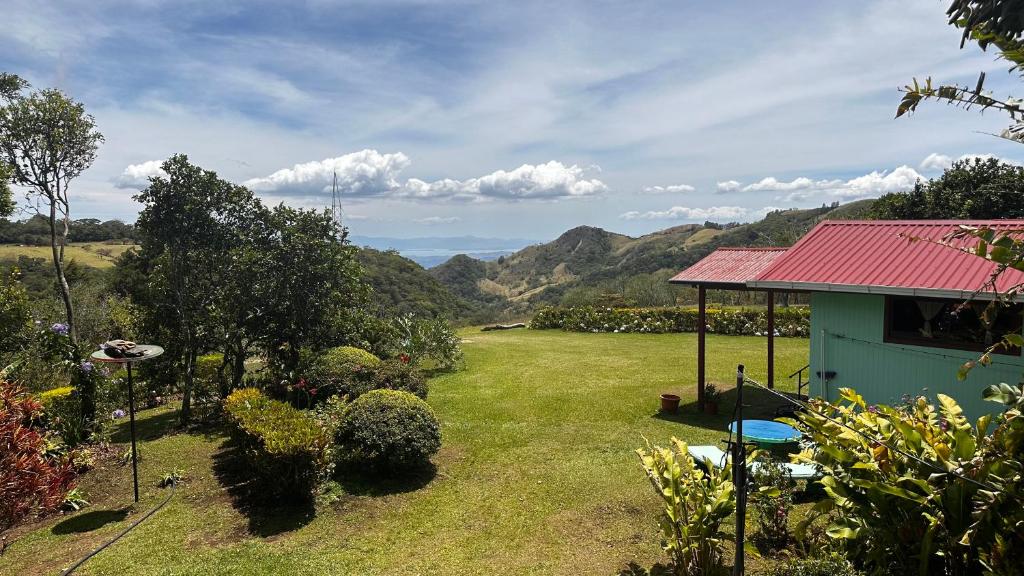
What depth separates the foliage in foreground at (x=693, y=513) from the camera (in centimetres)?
495

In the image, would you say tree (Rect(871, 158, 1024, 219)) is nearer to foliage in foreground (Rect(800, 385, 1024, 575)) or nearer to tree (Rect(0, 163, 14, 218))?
foliage in foreground (Rect(800, 385, 1024, 575))

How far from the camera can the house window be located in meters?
8.84

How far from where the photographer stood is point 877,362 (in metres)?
9.97

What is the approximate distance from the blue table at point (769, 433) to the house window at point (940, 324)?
260 centimetres

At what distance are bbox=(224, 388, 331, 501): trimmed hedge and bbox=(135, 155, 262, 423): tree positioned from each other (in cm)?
436

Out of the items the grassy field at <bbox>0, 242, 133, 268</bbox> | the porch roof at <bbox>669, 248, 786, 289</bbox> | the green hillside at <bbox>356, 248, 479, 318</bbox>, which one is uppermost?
the grassy field at <bbox>0, 242, 133, 268</bbox>

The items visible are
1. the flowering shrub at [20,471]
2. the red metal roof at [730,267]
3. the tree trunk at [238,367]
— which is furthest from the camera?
the tree trunk at [238,367]

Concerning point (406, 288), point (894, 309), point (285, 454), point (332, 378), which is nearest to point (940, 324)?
point (894, 309)

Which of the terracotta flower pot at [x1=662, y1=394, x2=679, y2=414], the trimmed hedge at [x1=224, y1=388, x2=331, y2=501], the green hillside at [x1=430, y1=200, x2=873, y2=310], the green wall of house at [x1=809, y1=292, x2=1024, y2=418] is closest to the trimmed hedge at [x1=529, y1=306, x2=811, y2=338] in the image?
the terracotta flower pot at [x1=662, y1=394, x2=679, y2=414]

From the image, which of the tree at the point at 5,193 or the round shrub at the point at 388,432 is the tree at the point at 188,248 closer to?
the tree at the point at 5,193

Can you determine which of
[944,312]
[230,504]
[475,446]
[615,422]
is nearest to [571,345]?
[615,422]

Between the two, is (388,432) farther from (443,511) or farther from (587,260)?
(587,260)

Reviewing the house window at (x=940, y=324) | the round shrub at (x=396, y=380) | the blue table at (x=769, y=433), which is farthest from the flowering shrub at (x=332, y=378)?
the house window at (x=940, y=324)

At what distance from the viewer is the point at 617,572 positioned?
5.86 metres
